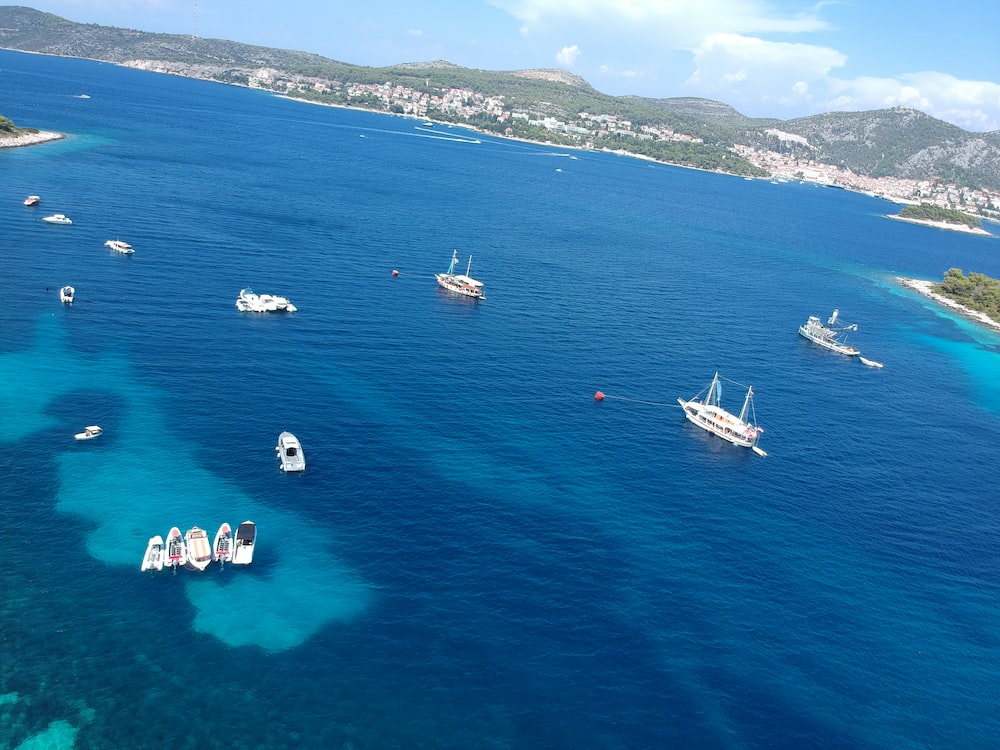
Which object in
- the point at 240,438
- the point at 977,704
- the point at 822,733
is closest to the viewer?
the point at 822,733

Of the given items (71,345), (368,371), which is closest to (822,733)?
(368,371)

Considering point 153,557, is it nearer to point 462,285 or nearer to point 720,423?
point 720,423

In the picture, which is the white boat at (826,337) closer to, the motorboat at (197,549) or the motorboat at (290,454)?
the motorboat at (290,454)

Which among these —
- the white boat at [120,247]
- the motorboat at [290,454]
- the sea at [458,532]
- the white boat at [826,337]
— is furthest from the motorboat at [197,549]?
the white boat at [826,337]

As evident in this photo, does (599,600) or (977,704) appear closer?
(977,704)

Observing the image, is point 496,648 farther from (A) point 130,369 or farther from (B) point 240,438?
(A) point 130,369

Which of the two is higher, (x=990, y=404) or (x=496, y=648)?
(x=990, y=404)

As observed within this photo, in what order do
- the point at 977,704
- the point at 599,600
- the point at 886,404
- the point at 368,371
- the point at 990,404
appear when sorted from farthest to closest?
the point at 990,404, the point at 886,404, the point at 368,371, the point at 599,600, the point at 977,704
